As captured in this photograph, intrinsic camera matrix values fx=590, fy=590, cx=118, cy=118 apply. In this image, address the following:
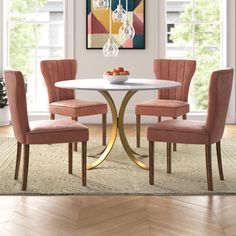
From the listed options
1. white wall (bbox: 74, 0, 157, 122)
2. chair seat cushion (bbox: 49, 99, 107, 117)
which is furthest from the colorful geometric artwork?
chair seat cushion (bbox: 49, 99, 107, 117)

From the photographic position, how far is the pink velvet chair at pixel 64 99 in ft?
19.2

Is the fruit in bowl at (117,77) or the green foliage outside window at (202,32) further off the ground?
the green foliage outside window at (202,32)

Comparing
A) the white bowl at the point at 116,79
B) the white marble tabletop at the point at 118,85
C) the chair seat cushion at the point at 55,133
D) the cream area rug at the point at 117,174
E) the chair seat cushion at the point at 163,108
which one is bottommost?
the cream area rug at the point at 117,174

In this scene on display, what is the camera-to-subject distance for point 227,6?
790 cm

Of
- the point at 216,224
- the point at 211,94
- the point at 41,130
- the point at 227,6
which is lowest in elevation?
the point at 216,224

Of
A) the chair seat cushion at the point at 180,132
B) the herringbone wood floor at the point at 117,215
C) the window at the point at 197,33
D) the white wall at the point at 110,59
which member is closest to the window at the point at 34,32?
the white wall at the point at 110,59

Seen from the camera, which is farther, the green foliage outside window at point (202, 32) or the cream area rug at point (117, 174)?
the green foliage outside window at point (202, 32)

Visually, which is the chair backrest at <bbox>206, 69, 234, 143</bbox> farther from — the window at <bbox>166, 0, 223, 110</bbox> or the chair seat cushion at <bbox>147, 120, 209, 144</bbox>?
the window at <bbox>166, 0, 223, 110</bbox>

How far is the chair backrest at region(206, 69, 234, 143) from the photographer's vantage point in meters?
4.34

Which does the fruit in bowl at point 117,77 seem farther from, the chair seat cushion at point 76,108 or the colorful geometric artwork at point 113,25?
the colorful geometric artwork at point 113,25

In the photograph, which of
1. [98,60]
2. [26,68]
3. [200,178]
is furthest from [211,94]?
[26,68]

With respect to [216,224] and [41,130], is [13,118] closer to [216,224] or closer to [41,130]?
[41,130]

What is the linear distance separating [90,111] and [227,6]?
3.00 m

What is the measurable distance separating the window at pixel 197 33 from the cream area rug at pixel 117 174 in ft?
7.37
